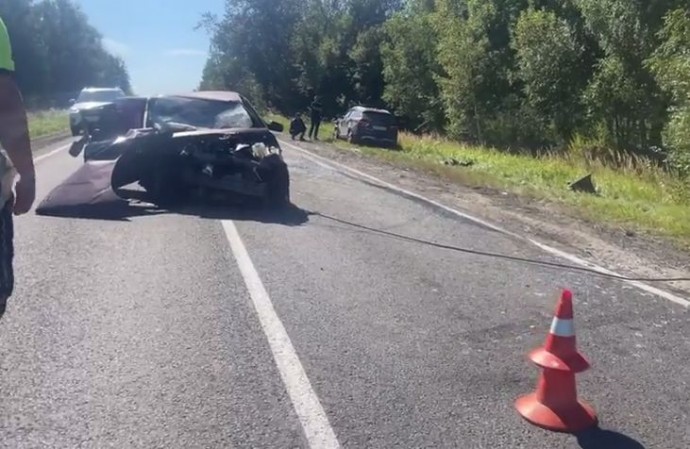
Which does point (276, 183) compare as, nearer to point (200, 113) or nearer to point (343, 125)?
point (200, 113)

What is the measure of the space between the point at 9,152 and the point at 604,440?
3142 millimetres

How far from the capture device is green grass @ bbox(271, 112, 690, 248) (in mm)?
12711

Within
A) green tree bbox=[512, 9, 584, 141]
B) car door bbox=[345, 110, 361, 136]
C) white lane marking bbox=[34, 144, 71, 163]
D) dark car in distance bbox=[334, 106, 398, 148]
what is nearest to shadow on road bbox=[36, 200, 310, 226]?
white lane marking bbox=[34, 144, 71, 163]

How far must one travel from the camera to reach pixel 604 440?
4.27 metres

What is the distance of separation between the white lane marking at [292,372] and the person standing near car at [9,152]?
160 cm

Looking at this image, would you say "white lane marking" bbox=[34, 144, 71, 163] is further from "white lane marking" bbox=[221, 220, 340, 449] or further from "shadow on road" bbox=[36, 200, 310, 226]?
"white lane marking" bbox=[221, 220, 340, 449]

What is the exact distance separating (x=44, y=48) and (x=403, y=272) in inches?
3292

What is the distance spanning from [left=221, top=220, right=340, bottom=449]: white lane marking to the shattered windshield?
5.09 m

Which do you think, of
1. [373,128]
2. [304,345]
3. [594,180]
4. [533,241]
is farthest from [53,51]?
[304,345]

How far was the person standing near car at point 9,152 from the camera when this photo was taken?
353 cm

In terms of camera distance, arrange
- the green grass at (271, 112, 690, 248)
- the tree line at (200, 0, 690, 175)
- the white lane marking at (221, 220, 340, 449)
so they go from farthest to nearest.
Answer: the tree line at (200, 0, 690, 175) → the green grass at (271, 112, 690, 248) → the white lane marking at (221, 220, 340, 449)

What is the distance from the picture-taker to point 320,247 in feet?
30.2

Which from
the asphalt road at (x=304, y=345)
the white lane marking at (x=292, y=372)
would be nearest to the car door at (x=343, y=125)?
the asphalt road at (x=304, y=345)

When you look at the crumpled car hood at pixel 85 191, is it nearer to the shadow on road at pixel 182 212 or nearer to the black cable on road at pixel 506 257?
the shadow on road at pixel 182 212
